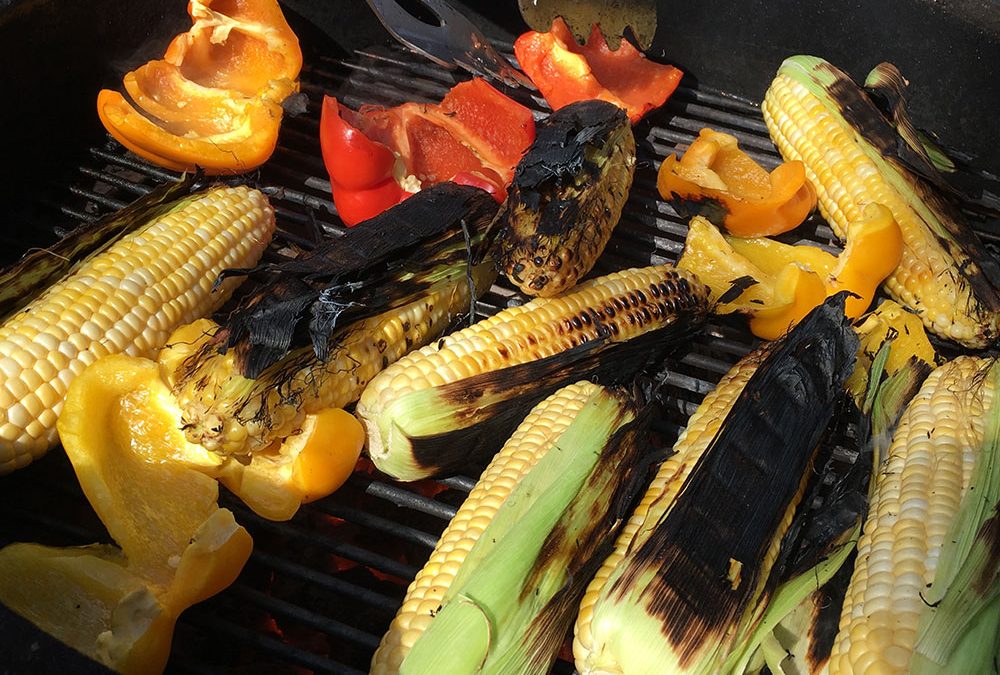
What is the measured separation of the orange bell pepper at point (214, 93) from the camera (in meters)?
3.17

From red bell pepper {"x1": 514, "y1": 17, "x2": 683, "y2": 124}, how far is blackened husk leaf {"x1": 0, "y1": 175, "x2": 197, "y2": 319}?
154 centimetres

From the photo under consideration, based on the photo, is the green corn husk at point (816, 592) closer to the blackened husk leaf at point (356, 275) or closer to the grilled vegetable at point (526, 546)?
the grilled vegetable at point (526, 546)

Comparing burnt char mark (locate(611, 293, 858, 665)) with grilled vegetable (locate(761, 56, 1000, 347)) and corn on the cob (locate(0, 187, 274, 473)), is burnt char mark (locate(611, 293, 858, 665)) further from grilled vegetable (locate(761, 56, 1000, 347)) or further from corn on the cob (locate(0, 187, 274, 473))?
corn on the cob (locate(0, 187, 274, 473))

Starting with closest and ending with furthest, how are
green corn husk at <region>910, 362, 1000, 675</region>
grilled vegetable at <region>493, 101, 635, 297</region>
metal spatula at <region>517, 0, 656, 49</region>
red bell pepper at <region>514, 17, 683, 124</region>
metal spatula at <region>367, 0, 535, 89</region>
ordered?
green corn husk at <region>910, 362, 1000, 675</region> → grilled vegetable at <region>493, 101, 635, 297</region> → red bell pepper at <region>514, 17, 683, 124</region> → metal spatula at <region>367, 0, 535, 89</region> → metal spatula at <region>517, 0, 656, 49</region>

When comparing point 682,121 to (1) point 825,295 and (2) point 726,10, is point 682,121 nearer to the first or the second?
(2) point 726,10

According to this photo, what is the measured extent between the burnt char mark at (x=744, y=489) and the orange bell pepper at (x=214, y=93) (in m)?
2.10


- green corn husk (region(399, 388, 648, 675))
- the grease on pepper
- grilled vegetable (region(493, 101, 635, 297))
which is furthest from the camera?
the grease on pepper

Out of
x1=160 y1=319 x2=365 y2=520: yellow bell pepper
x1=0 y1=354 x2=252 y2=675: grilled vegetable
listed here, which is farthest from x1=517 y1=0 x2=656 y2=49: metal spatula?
x1=0 y1=354 x2=252 y2=675: grilled vegetable

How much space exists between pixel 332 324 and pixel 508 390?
0.54 meters

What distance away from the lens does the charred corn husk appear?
2252 mm

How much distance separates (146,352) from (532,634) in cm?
146

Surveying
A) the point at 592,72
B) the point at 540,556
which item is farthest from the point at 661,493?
the point at 592,72

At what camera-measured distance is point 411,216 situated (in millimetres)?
2746

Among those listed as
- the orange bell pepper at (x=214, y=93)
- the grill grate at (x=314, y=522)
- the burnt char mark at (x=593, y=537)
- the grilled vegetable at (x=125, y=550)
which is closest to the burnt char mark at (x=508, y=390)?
the grill grate at (x=314, y=522)
